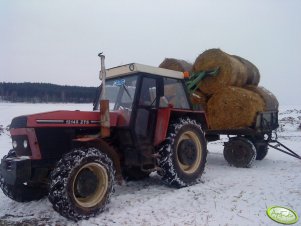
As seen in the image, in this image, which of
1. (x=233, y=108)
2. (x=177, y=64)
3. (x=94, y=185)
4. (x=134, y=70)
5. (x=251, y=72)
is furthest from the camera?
(x=251, y=72)

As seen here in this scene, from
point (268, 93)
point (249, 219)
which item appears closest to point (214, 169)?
point (268, 93)

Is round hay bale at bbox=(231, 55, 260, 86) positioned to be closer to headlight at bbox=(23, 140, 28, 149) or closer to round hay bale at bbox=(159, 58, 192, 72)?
round hay bale at bbox=(159, 58, 192, 72)

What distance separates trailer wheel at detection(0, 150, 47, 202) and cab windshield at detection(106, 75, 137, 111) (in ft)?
5.73

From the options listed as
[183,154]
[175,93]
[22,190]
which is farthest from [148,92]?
[22,190]

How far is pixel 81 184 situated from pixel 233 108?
4.66 meters

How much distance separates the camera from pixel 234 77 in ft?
27.1

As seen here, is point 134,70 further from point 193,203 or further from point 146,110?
point 193,203

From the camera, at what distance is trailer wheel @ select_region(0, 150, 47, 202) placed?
4.89 m

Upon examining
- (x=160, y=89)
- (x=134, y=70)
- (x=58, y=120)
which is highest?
(x=134, y=70)

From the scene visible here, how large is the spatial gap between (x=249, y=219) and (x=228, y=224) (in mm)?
363

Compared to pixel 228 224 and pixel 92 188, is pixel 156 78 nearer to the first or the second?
pixel 92 188

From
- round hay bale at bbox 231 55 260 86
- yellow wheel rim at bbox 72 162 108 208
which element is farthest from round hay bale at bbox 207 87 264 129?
yellow wheel rim at bbox 72 162 108 208

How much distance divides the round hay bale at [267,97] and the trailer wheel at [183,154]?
2.60 meters

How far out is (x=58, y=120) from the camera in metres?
4.67
